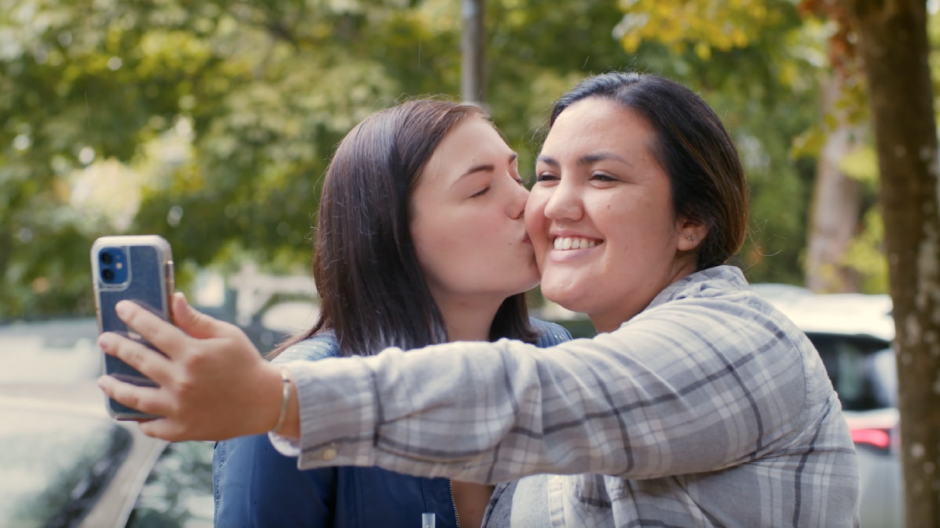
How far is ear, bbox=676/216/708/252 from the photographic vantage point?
1.75 meters

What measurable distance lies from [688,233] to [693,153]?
148mm

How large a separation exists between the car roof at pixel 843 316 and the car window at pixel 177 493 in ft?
10.2

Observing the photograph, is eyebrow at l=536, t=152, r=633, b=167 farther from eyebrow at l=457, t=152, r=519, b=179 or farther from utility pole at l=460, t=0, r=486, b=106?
utility pole at l=460, t=0, r=486, b=106

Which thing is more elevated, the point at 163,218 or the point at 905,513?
the point at 163,218

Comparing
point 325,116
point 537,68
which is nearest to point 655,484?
point 325,116

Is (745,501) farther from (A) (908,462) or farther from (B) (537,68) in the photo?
(B) (537,68)

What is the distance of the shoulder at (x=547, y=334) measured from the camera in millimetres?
2621

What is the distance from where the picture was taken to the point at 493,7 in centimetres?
800

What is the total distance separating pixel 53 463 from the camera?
2.96 meters

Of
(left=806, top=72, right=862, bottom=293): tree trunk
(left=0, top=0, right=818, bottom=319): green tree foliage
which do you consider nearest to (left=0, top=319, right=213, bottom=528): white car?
(left=0, top=0, right=818, bottom=319): green tree foliage

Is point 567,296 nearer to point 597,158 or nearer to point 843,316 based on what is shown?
point 597,158

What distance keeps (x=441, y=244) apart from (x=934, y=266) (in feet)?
A: 8.83

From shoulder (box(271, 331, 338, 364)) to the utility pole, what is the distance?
3505mm

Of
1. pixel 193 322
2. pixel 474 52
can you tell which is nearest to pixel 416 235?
pixel 193 322
